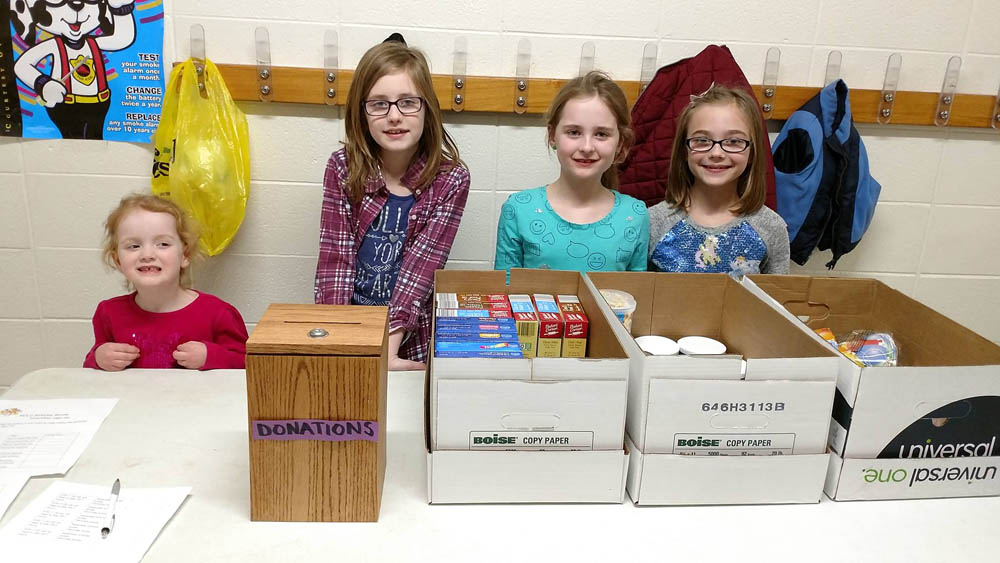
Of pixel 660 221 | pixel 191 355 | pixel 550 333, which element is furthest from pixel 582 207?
pixel 191 355

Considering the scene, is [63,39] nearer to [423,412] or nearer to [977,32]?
[423,412]

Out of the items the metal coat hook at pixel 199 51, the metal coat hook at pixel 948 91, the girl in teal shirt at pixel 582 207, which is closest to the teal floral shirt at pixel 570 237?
the girl in teal shirt at pixel 582 207

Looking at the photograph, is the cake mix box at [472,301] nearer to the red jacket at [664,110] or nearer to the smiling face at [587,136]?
the smiling face at [587,136]

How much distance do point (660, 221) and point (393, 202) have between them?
0.76 metres

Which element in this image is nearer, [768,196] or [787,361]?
[787,361]

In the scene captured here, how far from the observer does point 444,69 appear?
90.0 inches

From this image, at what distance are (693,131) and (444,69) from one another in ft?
2.80

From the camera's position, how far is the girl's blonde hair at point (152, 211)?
162 cm

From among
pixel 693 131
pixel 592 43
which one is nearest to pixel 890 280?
pixel 693 131

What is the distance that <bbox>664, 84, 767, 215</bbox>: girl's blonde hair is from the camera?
1904 mm

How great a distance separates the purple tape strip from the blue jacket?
5.70ft

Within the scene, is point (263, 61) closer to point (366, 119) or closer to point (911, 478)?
point (366, 119)

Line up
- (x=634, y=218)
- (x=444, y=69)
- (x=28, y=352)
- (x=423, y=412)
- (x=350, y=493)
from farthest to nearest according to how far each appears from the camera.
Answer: (x=28, y=352), (x=444, y=69), (x=634, y=218), (x=423, y=412), (x=350, y=493)

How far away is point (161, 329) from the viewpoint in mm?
1639
